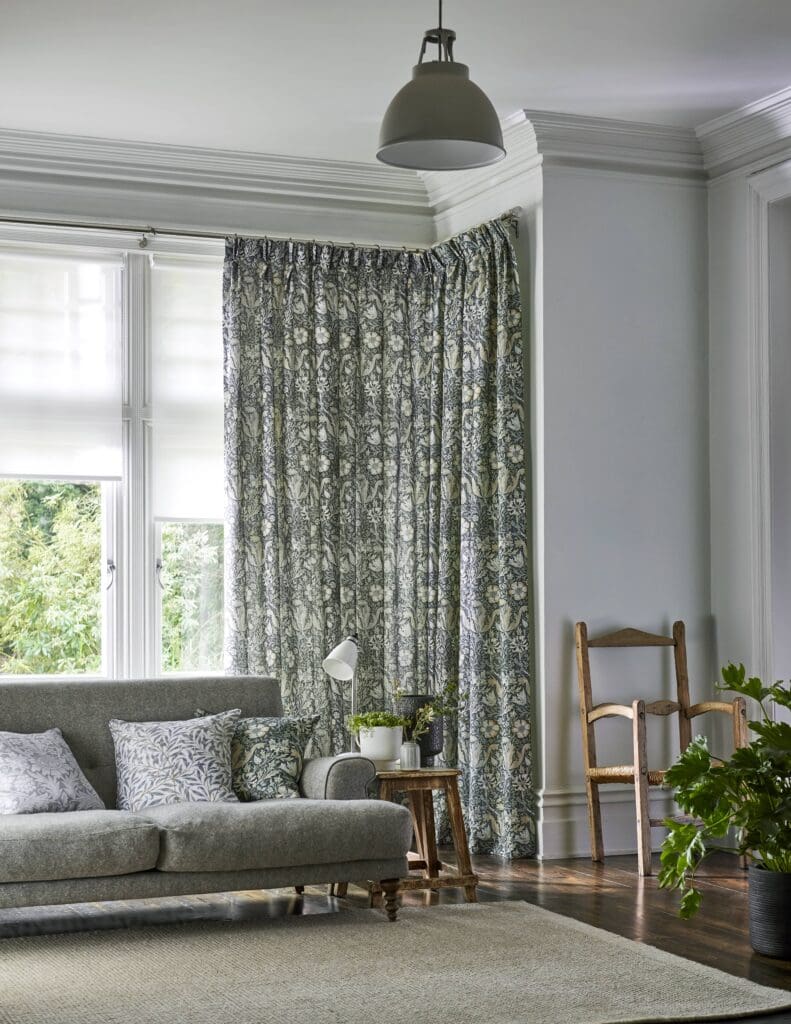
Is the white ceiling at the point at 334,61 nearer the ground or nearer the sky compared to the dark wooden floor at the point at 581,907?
nearer the sky

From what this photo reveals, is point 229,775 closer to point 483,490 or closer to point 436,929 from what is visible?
point 436,929

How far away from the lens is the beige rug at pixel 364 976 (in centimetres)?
366

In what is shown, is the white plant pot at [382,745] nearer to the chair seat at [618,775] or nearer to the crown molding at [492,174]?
the chair seat at [618,775]

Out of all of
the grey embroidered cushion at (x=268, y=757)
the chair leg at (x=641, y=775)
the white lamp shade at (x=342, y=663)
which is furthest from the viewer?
the chair leg at (x=641, y=775)

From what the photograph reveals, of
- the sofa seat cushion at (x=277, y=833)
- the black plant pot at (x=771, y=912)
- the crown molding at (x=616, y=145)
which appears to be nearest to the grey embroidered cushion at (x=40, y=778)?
the sofa seat cushion at (x=277, y=833)

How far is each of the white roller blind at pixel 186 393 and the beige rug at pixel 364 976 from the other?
88.9 inches

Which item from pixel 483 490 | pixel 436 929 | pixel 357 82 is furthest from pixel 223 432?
pixel 436 929

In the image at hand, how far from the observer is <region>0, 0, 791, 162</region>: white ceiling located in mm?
4848

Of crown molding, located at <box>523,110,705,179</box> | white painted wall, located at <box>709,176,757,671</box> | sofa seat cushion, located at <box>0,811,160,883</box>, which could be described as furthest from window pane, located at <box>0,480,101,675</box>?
white painted wall, located at <box>709,176,757,671</box>

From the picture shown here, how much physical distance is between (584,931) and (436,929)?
1.60 ft

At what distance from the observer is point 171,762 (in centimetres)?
494

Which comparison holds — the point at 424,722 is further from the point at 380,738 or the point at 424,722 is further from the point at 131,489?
the point at 131,489

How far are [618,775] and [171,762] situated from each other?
6.19 feet

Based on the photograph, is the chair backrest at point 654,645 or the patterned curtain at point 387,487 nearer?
the chair backrest at point 654,645
